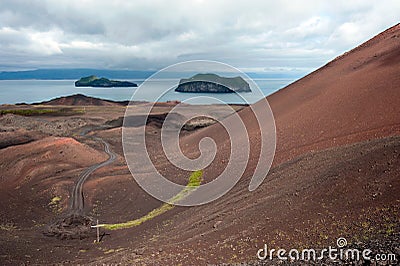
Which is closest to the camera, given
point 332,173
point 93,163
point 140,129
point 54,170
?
point 332,173

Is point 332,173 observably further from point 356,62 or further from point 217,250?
point 356,62

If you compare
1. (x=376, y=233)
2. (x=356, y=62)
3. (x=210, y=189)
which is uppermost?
(x=356, y=62)

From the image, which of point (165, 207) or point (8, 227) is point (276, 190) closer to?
point (165, 207)

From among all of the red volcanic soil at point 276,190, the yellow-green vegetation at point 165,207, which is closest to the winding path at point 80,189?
the red volcanic soil at point 276,190

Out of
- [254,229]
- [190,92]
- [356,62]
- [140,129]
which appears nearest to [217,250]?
[254,229]

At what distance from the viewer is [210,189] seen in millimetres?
22578

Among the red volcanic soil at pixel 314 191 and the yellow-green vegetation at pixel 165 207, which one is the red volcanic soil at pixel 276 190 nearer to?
the red volcanic soil at pixel 314 191

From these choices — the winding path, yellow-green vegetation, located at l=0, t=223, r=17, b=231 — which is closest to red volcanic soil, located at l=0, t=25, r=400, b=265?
yellow-green vegetation, located at l=0, t=223, r=17, b=231

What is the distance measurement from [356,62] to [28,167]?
31.5 metres

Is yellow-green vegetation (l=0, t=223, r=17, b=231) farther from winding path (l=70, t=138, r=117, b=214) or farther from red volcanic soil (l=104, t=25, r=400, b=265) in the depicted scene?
red volcanic soil (l=104, t=25, r=400, b=265)

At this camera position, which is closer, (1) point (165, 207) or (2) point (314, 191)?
(2) point (314, 191)

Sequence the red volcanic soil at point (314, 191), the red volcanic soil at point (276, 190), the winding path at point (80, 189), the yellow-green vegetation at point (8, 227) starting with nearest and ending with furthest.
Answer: the red volcanic soil at point (314, 191)
the red volcanic soil at point (276, 190)
the yellow-green vegetation at point (8, 227)
the winding path at point (80, 189)

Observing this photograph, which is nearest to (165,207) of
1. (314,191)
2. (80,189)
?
(80,189)

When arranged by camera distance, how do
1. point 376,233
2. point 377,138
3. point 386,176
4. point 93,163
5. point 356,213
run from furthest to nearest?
point 93,163 < point 377,138 < point 386,176 < point 356,213 < point 376,233
